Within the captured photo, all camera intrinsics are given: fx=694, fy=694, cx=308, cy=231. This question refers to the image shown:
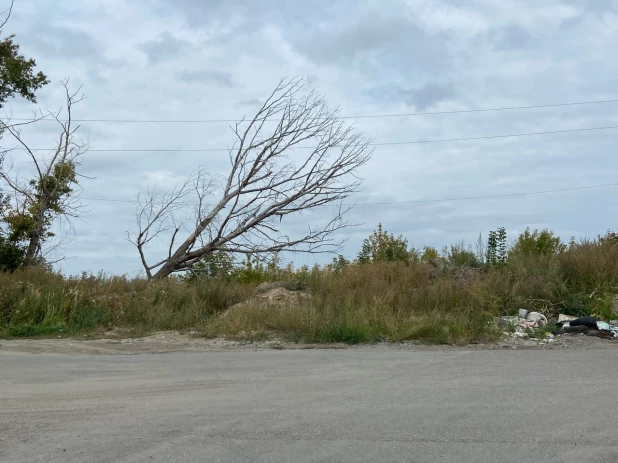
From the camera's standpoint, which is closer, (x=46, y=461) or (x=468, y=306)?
(x=46, y=461)

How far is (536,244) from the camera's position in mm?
25453

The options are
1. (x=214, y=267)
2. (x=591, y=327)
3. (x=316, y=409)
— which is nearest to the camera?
(x=316, y=409)

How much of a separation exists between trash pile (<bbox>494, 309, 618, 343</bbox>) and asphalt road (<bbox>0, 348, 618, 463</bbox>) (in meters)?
3.08

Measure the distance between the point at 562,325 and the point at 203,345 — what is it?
7928 millimetres

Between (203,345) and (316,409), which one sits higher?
(203,345)

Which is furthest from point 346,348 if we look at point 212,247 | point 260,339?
point 212,247

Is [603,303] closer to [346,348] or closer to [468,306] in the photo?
[468,306]

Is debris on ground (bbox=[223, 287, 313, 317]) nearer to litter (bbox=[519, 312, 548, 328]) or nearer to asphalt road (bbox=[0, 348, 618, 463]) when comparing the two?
litter (bbox=[519, 312, 548, 328])

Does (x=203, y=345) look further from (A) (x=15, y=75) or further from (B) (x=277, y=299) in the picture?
(A) (x=15, y=75)

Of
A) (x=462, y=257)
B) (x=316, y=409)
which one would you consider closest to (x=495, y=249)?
(x=462, y=257)

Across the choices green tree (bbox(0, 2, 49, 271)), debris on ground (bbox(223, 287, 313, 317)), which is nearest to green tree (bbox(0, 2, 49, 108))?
green tree (bbox(0, 2, 49, 271))

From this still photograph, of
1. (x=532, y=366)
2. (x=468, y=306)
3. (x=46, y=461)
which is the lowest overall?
(x=46, y=461)

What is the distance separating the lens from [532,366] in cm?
1059

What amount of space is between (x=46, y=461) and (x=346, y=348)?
821 centimetres
